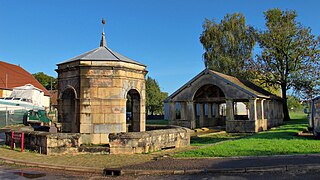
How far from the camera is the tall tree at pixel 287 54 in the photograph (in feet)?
115

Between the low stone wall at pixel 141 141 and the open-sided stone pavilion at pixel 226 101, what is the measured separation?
45.5ft

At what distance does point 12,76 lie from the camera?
53094 millimetres

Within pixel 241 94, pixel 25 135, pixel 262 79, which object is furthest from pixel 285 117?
pixel 25 135

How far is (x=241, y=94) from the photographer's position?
25953mm

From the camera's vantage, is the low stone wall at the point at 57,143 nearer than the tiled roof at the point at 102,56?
Yes

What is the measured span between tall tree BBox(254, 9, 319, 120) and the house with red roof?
37.0 meters

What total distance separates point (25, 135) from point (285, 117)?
34.5 m

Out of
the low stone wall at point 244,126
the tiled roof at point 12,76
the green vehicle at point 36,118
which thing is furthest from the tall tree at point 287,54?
the tiled roof at point 12,76

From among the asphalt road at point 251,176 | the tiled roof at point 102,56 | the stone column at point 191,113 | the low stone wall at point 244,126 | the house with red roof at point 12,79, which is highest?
the house with red roof at point 12,79

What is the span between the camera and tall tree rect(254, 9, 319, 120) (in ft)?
115

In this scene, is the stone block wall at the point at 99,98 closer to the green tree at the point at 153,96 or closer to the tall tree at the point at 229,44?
the tall tree at the point at 229,44

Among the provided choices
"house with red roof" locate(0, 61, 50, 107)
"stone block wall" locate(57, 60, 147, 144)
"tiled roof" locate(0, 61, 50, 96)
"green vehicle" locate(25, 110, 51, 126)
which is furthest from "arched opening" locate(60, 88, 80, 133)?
"tiled roof" locate(0, 61, 50, 96)

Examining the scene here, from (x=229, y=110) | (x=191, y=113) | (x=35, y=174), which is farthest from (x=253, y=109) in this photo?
(x=35, y=174)

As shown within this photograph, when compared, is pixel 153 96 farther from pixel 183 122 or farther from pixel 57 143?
pixel 57 143
